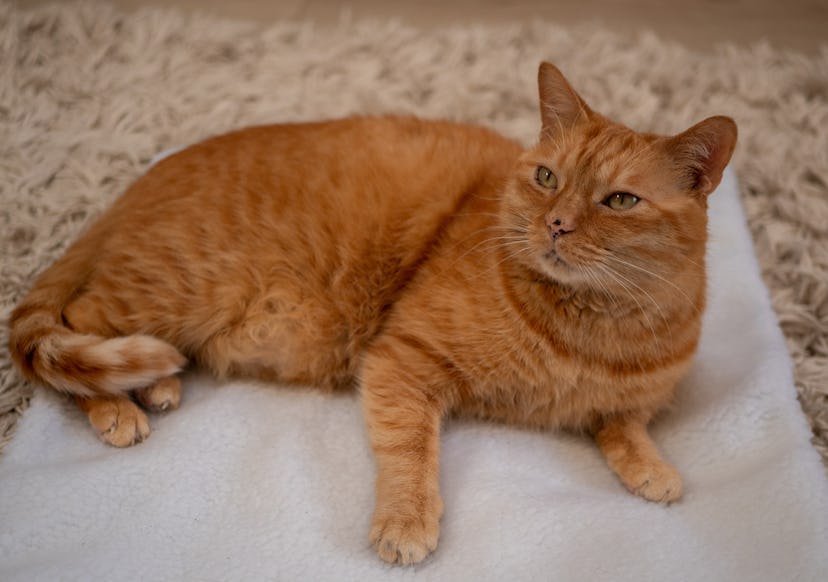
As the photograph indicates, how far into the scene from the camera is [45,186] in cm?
234

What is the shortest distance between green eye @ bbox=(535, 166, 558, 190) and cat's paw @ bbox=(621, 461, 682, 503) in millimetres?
614

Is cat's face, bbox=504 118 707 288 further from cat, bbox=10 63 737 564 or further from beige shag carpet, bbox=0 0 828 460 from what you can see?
beige shag carpet, bbox=0 0 828 460

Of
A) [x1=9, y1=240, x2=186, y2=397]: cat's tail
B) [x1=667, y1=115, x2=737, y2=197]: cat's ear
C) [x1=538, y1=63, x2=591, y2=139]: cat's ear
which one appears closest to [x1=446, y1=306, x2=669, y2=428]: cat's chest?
[x1=667, y1=115, x2=737, y2=197]: cat's ear

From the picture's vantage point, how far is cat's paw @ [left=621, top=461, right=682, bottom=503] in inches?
61.5

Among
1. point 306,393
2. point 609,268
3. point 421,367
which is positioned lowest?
point 306,393

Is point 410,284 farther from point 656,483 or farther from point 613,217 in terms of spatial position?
point 656,483

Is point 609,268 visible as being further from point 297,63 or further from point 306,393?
point 297,63

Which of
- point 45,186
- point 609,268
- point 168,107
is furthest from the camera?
point 168,107

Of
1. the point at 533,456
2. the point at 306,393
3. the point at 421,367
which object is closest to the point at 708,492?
the point at 533,456

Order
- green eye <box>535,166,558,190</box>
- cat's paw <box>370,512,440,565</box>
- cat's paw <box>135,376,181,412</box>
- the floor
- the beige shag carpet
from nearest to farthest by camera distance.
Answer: cat's paw <box>370,512,440,565</box>
green eye <box>535,166,558,190</box>
cat's paw <box>135,376,181,412</box>
the beige shag carpet
the floor

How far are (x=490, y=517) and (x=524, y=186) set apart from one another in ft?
2.20

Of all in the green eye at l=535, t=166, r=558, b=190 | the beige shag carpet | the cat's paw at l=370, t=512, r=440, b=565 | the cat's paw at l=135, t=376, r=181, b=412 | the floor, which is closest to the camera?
the cat's paw at l=370, t=512, r=440, b=565

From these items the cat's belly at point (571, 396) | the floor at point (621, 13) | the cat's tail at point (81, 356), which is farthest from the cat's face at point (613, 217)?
the floor at point (621, 13)

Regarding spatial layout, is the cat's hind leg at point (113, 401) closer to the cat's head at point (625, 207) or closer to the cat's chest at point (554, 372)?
the cat's chest at point (554, 372)
